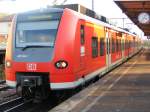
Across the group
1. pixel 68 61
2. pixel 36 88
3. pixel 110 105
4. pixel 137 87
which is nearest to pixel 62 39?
pixel 68 61

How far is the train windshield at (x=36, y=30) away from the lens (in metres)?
13.8

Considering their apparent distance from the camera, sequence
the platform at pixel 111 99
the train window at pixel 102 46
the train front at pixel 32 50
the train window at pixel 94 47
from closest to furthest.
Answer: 1. the platform at pixel 111 99
2. the train front at pixel 32 50
3. the train window at pixel 94 47
4. the train window at pixel 102 46

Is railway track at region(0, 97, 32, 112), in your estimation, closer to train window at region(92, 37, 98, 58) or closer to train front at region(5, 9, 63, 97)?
train front at region(5, 9, 63, 97)

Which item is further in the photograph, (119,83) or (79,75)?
(119,83)

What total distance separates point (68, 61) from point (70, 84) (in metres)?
0.64

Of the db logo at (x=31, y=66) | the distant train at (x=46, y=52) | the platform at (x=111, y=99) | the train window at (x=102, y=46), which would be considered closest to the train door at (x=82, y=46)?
the distant train at (x=46, y=52)

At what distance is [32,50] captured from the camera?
45.1 feet

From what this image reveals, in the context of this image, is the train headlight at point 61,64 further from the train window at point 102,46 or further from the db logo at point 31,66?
the train window at point 102,46

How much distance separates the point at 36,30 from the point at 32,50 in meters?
0.67

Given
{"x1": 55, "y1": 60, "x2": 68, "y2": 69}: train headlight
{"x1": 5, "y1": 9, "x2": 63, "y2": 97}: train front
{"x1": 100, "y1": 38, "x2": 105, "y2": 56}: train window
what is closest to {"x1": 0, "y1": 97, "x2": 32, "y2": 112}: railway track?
{"x1": 5, "y1": 9, "x2": 63, "y2": 97}: train front

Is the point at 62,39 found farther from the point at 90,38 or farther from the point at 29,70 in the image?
the point at 90,38

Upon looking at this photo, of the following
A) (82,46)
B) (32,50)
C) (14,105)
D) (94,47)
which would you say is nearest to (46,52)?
(32,50)

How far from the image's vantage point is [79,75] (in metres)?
14.3

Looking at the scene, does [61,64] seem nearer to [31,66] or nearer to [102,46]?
[31,66]
